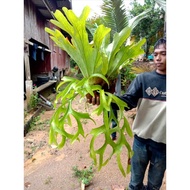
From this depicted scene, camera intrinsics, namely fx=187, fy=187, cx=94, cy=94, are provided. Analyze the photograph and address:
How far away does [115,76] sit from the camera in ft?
3.40

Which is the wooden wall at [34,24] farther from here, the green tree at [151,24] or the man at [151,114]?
the man at [151,114]

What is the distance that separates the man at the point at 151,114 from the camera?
1.26 metres

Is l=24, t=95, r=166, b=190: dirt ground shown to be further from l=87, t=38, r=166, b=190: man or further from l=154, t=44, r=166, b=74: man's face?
l=154, t=44, r=166, b=74: man's face

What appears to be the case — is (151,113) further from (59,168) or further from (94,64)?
(59,168)

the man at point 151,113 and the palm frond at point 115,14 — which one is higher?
the palm frond at point 115,14

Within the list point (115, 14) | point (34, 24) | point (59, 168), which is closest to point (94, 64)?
point (59, 168)

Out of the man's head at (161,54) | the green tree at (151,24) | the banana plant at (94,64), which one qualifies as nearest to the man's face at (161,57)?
the man's head at (161,54)

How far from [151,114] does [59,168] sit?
1.97 metres

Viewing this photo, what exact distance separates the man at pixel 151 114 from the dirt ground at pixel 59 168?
35.3 inches

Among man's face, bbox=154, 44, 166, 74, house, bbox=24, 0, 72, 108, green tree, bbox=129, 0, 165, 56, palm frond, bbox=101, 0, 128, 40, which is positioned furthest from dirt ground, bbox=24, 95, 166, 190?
green tree, bbox=129, 0, 165, 56

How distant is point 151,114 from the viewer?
1.32m
